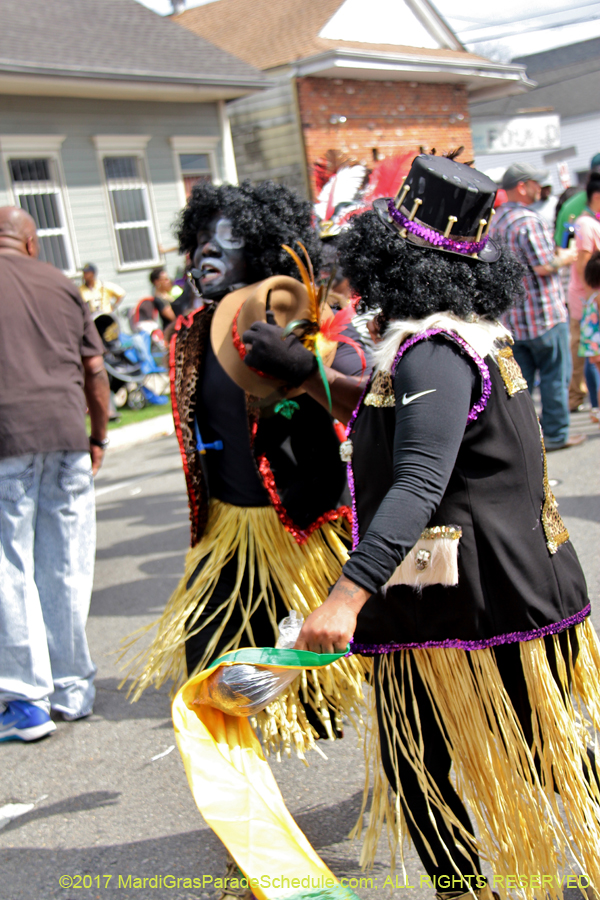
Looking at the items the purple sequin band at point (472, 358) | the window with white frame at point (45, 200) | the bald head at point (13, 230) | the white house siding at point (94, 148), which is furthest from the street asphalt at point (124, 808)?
the white house siding at point (94, 148)

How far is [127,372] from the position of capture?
1217cm

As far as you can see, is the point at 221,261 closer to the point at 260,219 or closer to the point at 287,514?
the point at 260,219

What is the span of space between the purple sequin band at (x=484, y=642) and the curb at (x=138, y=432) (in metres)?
8.30

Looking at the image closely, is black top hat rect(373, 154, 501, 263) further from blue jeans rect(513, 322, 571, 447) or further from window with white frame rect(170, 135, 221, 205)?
window with white frame rect(170, 135, 221, 205)

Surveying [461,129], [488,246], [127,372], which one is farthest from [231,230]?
[461,129]

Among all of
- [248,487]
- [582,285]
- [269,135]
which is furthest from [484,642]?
[269,135]

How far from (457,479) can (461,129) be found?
1986cm

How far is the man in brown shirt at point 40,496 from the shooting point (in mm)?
3340

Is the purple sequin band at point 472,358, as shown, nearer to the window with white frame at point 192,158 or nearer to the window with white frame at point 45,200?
the window with white frame at point 45,200

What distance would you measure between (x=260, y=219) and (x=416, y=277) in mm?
1084

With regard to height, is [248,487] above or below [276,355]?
below

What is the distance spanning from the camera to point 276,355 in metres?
2.22

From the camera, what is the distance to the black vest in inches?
73.5

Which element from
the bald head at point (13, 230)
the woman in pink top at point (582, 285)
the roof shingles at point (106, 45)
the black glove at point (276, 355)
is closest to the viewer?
the black glove at point (276, 355)
